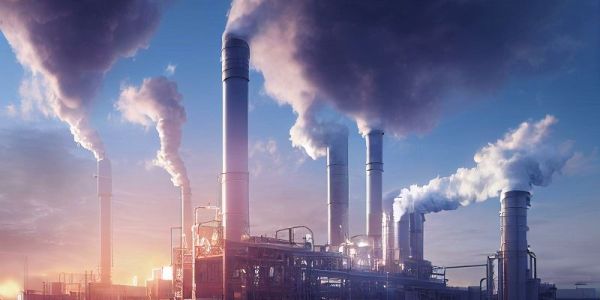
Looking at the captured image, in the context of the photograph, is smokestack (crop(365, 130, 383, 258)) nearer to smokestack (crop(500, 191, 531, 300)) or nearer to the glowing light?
smokestack (crop(500, 191, 531, 300))

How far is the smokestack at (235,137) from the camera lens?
54.1 metres

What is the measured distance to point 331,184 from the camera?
73875 millimetres

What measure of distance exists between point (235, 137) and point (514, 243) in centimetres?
2715

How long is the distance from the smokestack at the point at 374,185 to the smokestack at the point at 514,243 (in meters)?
21.9

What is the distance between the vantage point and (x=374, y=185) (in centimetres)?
7631

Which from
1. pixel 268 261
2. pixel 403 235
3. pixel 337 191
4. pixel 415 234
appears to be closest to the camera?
pixel 268 261

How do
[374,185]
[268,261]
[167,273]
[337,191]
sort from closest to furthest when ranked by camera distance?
[268,261], [167,273], [337,191], [374,185]

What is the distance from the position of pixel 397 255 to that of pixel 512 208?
2418 centimetres

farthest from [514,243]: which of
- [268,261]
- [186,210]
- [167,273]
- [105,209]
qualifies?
[105,209]

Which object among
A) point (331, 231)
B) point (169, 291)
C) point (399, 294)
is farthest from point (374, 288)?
point (169, 291)

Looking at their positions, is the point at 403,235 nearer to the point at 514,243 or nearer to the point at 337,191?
the point at 337,191

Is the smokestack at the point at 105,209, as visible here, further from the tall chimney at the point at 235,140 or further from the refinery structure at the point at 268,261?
the tall chimney at the point at 235,140

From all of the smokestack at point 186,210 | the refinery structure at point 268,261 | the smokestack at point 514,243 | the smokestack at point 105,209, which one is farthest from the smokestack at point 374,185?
the smokestack at point 105,209

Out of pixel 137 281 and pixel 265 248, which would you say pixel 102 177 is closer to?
pixel 137 281
